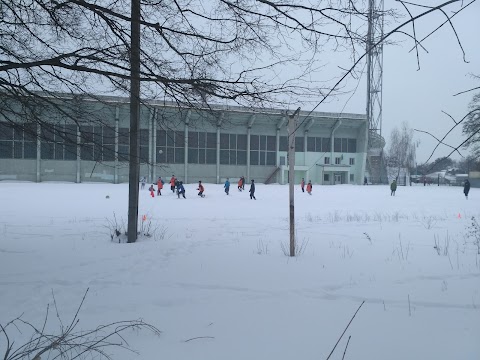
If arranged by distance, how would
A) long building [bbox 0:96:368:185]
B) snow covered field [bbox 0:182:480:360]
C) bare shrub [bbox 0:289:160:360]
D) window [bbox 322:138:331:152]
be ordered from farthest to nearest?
window [bbox 322:138:331:152] → long building [bbox 0:96:368:185] → snow covered field [bbox 0:182:480:360] → bare shrub [bbox 0:289:160:360]

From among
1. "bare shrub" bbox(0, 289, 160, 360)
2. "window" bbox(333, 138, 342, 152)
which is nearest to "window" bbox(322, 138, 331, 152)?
"window" bbox(333, 138, 342, 152)

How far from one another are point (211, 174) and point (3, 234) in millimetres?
43037

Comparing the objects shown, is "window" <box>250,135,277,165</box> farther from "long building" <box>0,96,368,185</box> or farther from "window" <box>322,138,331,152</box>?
"window" <box>322,138,331,152</box>

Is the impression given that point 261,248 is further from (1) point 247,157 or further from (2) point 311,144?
(2) point 311,144

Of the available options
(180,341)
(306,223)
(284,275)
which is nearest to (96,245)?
(284,275)

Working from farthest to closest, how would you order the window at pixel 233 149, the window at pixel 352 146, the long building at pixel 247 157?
the window at pixel 352 146 → the window at pixel 233 149 → the long building at pixel 247 157

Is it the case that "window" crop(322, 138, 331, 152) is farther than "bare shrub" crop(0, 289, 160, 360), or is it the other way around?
"window" crop(322, 138, 331, 152)

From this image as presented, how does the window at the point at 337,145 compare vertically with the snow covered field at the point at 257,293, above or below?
above

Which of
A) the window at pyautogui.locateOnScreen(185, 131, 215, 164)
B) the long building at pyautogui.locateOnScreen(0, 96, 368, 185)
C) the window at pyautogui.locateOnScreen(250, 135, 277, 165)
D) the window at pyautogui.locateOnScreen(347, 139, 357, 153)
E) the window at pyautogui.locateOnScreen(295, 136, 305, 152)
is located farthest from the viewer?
the window at pyautogui.locateOnScreen(347, 139, 357, 153)

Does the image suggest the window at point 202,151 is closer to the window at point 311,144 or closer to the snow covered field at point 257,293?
the window at point 311,144

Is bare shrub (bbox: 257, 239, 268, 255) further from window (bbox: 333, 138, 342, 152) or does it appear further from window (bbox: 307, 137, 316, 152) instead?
window (bbox: 333, 138, 342, 152)

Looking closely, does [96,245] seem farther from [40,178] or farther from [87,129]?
Answer: [40,178]

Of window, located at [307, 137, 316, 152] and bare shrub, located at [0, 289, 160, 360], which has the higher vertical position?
→ window, located at [307, 137, 316, 152]

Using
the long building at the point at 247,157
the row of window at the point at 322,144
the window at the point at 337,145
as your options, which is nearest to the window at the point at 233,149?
the long building at the point at 247,157
